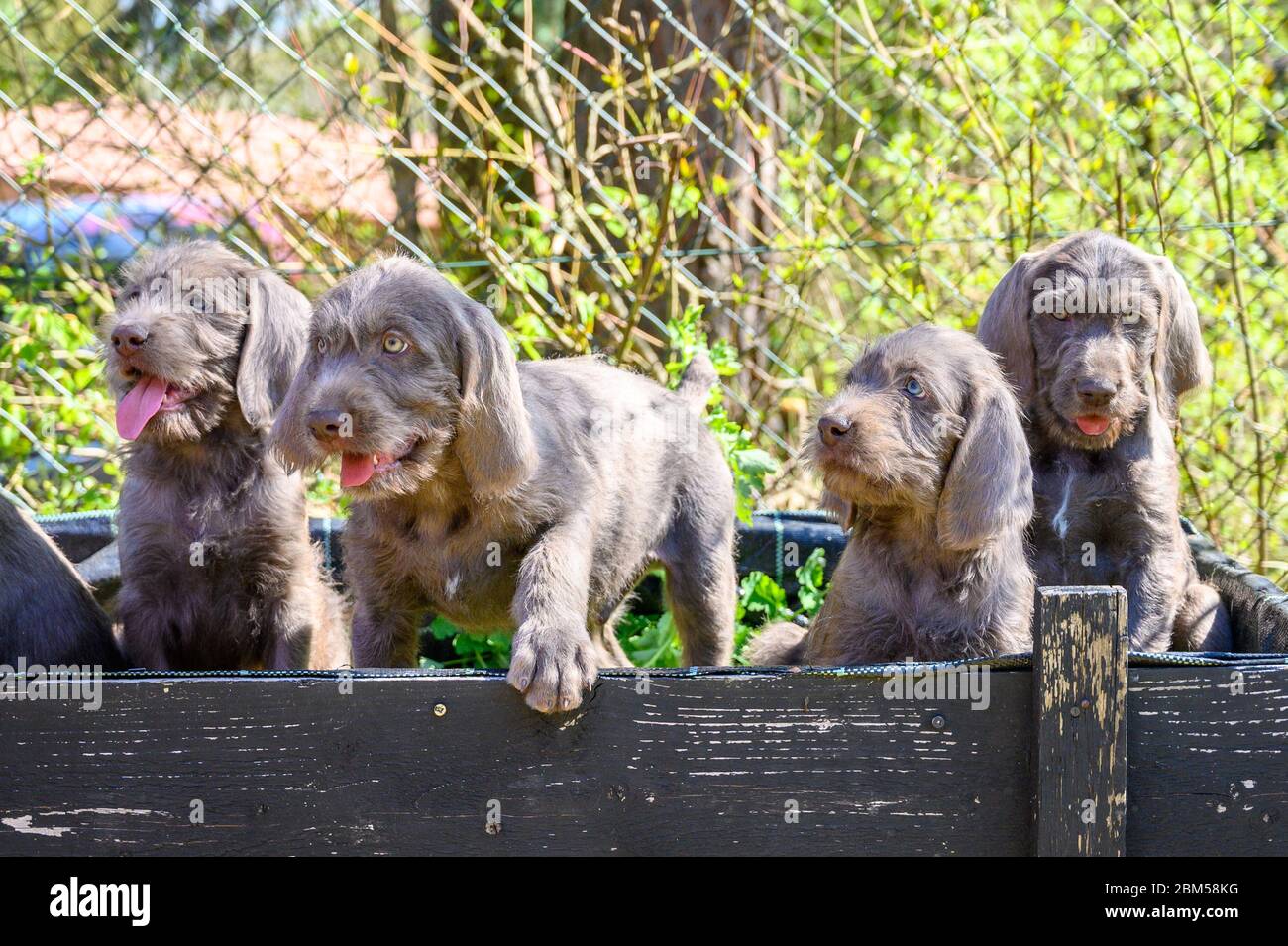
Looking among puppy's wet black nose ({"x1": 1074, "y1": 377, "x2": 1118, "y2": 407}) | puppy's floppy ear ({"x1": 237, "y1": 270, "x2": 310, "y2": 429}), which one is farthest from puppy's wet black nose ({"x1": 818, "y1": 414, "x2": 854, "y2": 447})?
puppy's floppy ear ({"x1": 237, "y1": 270, "x2": 310, "y2": 429})

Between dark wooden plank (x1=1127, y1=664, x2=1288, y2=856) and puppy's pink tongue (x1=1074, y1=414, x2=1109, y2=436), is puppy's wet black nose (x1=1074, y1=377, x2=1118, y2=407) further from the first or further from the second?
dark wooden plank (x1=1127, y1=664, x2=1288, y2=856)

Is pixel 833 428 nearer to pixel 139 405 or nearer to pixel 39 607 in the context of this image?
pixel 139 405

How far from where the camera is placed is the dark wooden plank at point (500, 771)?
3.44 metres

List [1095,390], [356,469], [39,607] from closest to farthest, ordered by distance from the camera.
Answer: [356,469], [39,607], [1095,390]

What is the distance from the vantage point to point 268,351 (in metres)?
4.47

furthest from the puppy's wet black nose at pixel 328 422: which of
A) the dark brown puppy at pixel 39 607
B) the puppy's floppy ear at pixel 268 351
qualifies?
the dark brown puppy at pixel 39 607

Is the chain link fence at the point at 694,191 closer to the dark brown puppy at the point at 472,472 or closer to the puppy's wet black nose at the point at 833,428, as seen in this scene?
the dark brown puppy at the point at 472,472

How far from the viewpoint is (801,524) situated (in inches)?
237

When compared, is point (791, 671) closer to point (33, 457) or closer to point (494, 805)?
point (494, 805)

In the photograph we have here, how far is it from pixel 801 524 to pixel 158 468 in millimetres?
2709

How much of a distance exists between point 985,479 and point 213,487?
2403mm

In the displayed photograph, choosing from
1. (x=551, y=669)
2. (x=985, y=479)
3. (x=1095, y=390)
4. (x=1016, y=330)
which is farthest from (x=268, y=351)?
(x=1095, y=390)

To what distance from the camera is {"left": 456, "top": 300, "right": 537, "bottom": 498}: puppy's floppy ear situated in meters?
3.83

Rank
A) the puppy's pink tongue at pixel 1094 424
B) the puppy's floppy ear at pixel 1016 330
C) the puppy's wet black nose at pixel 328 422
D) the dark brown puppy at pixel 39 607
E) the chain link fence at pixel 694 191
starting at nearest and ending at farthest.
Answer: the puppy's wet black nose at pixel 328 422 → the dark brown puppy at pixel 39 607 → the puppy's pink tongue at pixel 1094 424 → the puppy's floppy ear at pixel 1016 330 → the chain link fence at pixel 694 191
